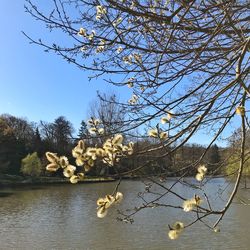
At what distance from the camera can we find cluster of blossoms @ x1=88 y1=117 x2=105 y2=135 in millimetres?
2677

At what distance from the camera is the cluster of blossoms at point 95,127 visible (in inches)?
105

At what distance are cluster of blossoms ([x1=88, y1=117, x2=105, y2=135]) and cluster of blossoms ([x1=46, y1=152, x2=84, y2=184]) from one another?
642 mm

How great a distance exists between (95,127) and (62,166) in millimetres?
796

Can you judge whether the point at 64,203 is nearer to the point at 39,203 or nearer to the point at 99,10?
the point at 39,203

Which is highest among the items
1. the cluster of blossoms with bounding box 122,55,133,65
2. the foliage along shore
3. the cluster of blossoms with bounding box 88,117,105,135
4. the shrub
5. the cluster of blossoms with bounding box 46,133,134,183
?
the shrub

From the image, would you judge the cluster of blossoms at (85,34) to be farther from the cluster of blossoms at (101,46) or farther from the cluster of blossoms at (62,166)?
the cluster of blossoms at (62,166)

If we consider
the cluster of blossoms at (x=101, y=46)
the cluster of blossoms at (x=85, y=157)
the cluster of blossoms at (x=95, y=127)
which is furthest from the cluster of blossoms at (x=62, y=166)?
the cluster of blossoms at (x=101, y=46)

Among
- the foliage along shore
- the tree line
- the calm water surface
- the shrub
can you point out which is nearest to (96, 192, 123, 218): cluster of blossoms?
the tree line

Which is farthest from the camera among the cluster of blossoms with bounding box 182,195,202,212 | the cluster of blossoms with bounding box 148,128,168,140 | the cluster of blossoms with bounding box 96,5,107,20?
the cluster of blossoms with bounding box 96,5,107,20

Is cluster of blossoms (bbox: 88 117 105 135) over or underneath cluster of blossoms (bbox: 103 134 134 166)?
over

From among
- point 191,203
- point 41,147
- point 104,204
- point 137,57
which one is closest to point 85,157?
point 104,204

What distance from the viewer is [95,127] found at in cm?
274

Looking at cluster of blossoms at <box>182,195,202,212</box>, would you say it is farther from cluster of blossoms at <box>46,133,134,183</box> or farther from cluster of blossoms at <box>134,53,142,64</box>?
cluster of blossoms at <box>134,53,142,64</box>

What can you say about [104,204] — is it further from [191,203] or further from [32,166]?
[32,166]
